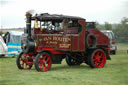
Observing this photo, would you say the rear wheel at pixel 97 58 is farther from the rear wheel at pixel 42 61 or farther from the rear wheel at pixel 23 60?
the rear wheel at pixel 23 60

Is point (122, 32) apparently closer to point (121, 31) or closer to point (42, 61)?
point (121, 31)

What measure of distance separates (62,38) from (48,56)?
36.4 inches

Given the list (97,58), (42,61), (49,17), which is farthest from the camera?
(97,58)

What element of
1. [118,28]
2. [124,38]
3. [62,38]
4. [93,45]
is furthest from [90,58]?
[118,28]

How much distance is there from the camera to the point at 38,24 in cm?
1203

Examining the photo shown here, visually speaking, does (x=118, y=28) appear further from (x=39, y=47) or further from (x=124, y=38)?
(x=39, y=47)

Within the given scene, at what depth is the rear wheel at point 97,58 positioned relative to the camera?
41.1 feet

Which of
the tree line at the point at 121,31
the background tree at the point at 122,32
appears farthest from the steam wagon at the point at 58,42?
the background tree at the point at 122,32

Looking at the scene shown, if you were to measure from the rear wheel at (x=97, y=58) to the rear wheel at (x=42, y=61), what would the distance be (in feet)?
6.41

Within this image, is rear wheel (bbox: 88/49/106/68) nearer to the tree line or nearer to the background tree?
the tree line

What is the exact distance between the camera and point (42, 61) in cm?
1131

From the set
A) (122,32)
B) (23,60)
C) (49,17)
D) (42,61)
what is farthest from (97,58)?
(122,32)

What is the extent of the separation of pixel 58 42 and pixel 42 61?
1062mm

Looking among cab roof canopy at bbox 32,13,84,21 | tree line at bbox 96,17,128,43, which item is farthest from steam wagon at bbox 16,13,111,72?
tree line at bbox 96,17,128,43
